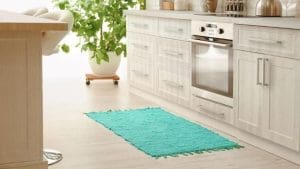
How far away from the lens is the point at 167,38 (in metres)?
5.11

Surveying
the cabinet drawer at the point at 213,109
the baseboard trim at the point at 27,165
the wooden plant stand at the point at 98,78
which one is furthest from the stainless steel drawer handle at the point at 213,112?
the wooden plant stand at the point at 98,78

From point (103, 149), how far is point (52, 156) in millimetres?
386

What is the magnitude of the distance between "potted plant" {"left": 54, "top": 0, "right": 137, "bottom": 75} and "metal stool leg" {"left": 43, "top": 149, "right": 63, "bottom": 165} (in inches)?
115

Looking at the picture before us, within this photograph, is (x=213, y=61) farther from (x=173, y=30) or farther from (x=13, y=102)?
(x=13, y=102)

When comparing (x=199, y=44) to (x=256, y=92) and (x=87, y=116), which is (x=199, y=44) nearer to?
(x=256, y=92)

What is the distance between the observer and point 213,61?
4332mm

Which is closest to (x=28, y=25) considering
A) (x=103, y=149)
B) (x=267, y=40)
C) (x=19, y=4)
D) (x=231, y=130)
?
(x=103, y=149)

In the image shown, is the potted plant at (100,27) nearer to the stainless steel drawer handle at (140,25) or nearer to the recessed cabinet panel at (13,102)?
the stainless steel drawer handle at (140,25)

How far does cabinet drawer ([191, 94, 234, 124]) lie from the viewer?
4.17 m

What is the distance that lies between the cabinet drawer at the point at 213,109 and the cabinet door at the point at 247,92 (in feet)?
0.36

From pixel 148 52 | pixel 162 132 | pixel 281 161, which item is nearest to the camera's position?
pixel 281 161

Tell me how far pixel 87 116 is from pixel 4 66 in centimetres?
204

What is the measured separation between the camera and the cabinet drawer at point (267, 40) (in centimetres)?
343

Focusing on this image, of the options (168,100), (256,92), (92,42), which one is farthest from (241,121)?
(92,42)
